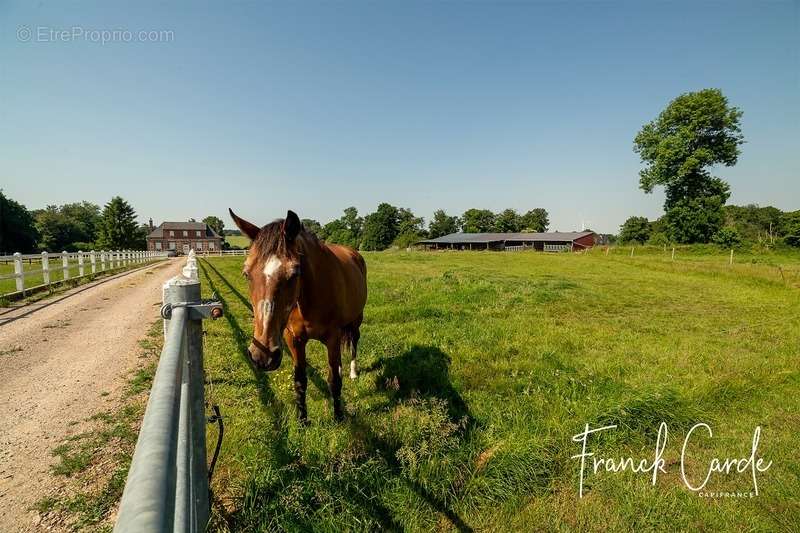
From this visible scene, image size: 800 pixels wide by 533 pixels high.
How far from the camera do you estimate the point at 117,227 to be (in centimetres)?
6688

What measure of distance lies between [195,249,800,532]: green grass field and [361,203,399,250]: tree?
11346 cm

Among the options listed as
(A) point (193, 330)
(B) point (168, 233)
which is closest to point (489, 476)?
(A) point (193, 330)

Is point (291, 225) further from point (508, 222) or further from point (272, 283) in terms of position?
point (508, 222)

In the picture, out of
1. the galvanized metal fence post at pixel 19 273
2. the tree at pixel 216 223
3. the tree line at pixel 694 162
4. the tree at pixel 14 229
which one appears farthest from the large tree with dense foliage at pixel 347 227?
the galvanized metal fence post at pixel 19 273

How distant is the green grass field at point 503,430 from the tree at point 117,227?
7682 cm

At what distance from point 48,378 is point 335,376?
14.3 ft

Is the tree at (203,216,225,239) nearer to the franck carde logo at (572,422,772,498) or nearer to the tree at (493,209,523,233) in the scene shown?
the tree at (493,209,523,233)

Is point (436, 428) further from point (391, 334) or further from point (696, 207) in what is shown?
point (696, 207)

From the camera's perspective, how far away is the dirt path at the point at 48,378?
304 centimetres

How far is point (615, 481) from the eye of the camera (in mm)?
3199

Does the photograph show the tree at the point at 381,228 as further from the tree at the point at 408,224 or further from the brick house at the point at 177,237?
the brick house at the point at 177,237

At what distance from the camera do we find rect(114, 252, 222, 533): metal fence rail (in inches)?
28.2

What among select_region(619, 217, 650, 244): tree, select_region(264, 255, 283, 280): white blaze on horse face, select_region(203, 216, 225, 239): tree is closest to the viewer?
select_region(264, 255, 283, 280): white blaze on horse face

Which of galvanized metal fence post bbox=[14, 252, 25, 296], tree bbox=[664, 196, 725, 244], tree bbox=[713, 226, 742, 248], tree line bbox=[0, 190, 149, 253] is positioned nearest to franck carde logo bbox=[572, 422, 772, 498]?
galvanized metal fence post bbox=[14, 252, 25, 296]
